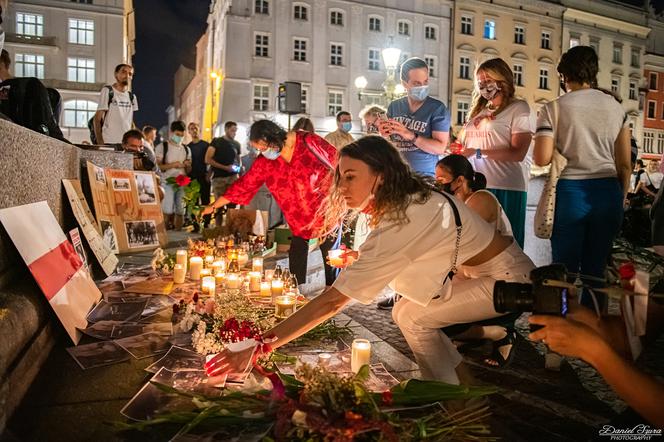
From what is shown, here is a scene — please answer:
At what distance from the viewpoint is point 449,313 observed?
3043mm

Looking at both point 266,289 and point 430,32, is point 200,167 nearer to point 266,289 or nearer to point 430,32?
point 266,289

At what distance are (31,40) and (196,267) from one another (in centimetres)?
3248

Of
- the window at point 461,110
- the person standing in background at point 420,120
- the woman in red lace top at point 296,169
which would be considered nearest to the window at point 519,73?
the window at point 461,110

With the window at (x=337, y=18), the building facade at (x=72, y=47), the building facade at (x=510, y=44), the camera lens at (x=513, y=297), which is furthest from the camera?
the building facade at (x=510, y=44)

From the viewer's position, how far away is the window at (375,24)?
38.2 metres

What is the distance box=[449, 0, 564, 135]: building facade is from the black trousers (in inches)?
1376

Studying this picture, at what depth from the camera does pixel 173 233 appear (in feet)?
35.0

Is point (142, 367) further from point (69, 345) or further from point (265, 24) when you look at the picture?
point (265, 24)

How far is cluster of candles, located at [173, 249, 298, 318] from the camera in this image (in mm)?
4035

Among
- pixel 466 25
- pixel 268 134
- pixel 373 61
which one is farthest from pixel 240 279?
pixel 466 25

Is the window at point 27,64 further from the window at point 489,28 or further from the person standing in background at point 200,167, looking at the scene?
the window at point 489,28

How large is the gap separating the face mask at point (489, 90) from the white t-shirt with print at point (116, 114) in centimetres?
567

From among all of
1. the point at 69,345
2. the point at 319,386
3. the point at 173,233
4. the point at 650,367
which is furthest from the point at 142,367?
the point at 173,233

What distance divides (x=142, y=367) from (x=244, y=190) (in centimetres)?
303
